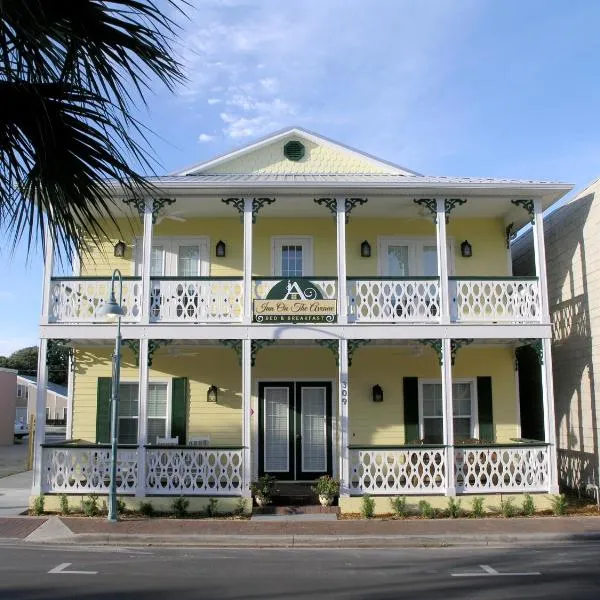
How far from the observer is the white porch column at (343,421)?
A: 12.9 m

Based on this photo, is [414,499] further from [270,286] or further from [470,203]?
[470,203]

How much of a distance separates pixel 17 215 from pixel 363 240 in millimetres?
13079

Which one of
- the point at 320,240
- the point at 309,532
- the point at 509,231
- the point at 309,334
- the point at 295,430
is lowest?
the point at 309,532

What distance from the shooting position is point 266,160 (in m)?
16.5

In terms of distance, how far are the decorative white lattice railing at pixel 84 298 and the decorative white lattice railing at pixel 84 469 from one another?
268 centimetres

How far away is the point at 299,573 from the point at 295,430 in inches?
266

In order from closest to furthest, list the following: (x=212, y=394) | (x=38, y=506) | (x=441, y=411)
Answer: (x=38, y=506) → (x=212, y=394) → (x=441, y=411)

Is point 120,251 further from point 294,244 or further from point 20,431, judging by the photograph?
point 20,431

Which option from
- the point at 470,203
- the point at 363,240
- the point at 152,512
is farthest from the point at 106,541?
the point at 470,203

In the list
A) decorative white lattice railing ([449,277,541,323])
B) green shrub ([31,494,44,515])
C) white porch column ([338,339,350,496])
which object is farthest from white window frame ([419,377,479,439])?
green shrub ([31,494,44,515])

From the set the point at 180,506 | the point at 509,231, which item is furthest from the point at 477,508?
the point at 509,231

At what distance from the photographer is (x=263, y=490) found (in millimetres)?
12898

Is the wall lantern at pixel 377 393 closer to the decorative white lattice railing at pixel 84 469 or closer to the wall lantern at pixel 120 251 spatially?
the decorative white lattice railing at pixel 84 469

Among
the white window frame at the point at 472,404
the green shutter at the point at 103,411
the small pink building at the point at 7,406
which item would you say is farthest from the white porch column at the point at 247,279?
the small pink building at the point at 7,406
